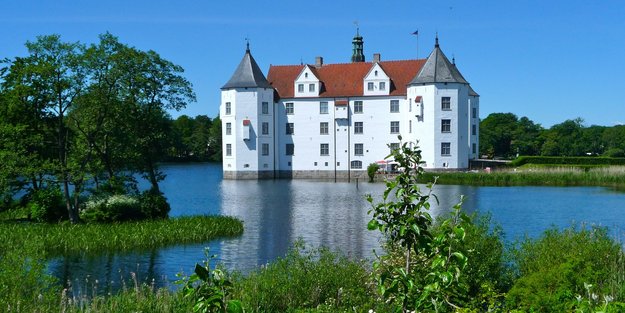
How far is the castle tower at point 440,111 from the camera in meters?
52.3

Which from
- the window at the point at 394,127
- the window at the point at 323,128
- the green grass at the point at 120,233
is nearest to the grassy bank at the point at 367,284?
the green grass at the point at 120,233

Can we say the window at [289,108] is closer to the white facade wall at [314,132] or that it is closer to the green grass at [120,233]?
the white facade wall at [314,132]

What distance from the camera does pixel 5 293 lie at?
9172 mm

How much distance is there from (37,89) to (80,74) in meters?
1.43

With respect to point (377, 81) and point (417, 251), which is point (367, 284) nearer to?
point (417, 251)

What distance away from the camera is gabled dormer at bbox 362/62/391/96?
5572 cm

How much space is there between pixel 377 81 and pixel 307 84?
19.9ft

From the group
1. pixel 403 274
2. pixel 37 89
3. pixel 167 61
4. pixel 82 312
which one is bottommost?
pixel 82 312

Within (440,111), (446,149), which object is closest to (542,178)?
(446,149)

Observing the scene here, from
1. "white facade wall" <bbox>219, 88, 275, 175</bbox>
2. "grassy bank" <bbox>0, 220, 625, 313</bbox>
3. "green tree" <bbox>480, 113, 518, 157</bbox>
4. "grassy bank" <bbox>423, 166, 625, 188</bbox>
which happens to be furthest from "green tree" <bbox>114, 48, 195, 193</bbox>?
"green tree" <bbox>480, 113, 518, 157</bbox>

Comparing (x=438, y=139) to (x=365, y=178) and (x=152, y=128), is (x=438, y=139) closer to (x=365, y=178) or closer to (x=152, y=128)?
(x=365, y=178)

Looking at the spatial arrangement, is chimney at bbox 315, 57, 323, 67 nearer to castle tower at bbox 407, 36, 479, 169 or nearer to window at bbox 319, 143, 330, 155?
window at bbox 319, 143, 330, 155

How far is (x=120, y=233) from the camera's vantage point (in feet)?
62.0

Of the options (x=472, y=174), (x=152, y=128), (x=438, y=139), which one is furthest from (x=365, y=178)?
(x=152, y=128)
